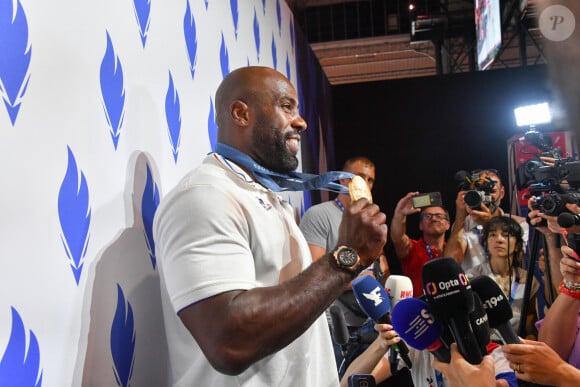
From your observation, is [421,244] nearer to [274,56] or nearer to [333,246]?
[333,246]

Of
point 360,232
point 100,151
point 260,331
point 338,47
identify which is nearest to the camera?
point 260,331

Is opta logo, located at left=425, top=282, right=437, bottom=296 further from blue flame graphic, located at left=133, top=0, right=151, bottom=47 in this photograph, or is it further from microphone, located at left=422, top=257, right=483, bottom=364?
blue flame graphic, located at left=133, top=0, right=151, bottom=47

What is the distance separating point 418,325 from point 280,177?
502 mm

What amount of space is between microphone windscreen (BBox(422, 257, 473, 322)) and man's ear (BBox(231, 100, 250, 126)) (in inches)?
23.4

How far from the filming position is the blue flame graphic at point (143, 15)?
1.51 meters

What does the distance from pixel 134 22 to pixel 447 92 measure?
4.43 metres

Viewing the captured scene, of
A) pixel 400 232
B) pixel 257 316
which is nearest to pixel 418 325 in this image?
pixel 257 316

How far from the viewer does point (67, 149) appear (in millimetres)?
1151

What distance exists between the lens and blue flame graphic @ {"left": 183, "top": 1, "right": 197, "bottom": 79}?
6.10 ft

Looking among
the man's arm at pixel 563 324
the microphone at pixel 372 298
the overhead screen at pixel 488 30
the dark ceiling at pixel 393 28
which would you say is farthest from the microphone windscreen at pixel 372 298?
the dark ceiling at pixel 393 28

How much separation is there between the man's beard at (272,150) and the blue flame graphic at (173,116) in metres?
0.39

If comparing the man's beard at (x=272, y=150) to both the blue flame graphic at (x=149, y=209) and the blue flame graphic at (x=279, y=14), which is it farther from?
the blue flame graphic at (x=279, y=14)

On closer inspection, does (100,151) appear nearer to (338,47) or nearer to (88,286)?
(88,286)

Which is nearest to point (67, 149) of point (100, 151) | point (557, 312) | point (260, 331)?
point (100, 151)
